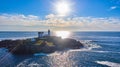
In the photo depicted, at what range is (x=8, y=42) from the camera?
90000mm

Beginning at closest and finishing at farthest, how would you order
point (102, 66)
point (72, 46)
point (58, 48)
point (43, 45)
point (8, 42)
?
point (102, 66), point (43, 45), point (58, 48), point (72, 46), point (8, 42)

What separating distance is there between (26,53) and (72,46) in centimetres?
2992

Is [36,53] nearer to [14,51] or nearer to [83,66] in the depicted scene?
[14,51]

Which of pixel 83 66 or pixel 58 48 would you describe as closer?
pixel 83 66

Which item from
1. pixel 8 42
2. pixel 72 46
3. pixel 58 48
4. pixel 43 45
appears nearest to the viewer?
pixel 43 45

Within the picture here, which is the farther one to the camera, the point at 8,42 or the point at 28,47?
the point at 8,42

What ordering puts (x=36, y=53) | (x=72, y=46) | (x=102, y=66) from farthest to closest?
(x=72, y=46) → (x=36, y=53) → (x=102, y=66)

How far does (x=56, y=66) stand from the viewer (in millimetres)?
41938

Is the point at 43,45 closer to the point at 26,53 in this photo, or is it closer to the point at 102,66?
the point at 26,53

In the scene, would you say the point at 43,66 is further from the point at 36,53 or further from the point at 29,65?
the point at 36,53

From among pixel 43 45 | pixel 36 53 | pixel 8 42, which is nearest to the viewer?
pixel 36 53

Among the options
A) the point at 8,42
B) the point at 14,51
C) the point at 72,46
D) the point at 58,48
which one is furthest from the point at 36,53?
the point at 8,42

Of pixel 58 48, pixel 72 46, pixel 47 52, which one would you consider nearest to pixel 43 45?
pixel 47 52

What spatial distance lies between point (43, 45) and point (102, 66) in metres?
33.2
